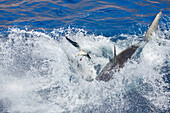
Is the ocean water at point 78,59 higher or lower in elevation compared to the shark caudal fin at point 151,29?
lower

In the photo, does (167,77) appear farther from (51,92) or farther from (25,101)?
(25,101)

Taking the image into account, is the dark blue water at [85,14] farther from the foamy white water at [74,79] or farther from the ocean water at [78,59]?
the foamy white water at [74,79]

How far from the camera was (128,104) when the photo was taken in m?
3.07

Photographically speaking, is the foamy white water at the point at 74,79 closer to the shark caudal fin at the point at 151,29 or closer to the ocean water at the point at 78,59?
the ocean water at the point at 78,59

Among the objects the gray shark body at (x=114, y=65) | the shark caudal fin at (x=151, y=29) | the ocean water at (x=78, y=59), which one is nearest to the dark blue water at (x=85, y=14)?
the ocean water at (x=78, y=59)

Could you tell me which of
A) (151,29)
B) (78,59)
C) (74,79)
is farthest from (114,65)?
(151,29)

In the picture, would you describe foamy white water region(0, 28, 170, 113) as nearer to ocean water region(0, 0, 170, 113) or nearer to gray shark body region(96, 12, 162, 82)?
ocean water region(0, 0, 170, 113)

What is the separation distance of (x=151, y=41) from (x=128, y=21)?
200 cm

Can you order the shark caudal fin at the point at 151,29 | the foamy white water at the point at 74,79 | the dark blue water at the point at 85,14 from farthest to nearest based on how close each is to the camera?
the dark blue water at the point at 85,14
the shark caudal fin at the point at 151,29
the foamy white water at the point at 74,79

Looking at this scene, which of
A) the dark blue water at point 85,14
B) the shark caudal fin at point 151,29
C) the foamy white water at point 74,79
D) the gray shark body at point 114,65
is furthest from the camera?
the dark blue water at point 85,14

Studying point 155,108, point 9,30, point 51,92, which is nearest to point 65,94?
point 51,92

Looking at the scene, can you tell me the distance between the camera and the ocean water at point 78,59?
320cm

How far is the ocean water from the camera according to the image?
10.5ft

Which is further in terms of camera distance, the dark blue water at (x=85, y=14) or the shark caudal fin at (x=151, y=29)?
the dark blue water at (x=85, y=14)
